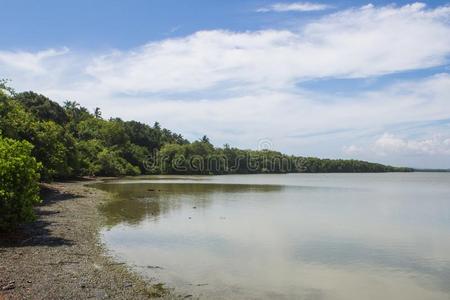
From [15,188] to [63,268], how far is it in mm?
5304

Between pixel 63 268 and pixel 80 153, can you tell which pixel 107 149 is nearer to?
pixel 80 153

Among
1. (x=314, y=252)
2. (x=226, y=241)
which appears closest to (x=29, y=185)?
(x=226, y=241)

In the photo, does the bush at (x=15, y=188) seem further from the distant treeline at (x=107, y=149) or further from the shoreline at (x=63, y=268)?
the distant treeline at (x=107, y=149)

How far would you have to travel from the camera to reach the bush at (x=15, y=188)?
1814 cm

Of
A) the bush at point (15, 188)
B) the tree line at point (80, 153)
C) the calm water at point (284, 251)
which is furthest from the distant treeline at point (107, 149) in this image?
the bush at point (15, 188)

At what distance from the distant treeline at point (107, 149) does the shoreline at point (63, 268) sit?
15762 millimetres

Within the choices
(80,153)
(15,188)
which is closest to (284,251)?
(15,188)

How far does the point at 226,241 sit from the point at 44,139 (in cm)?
2628

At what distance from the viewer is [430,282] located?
1608cm

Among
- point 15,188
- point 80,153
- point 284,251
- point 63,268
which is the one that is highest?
point 80,153

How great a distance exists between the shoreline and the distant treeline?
15.8 metres

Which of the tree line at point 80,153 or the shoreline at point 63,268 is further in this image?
the tree line at point 80,153

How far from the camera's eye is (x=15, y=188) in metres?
18.4

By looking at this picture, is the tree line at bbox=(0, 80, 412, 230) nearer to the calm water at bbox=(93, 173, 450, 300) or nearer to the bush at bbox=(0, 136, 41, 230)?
the bush at bbox=(0, 136, 41, 230)
